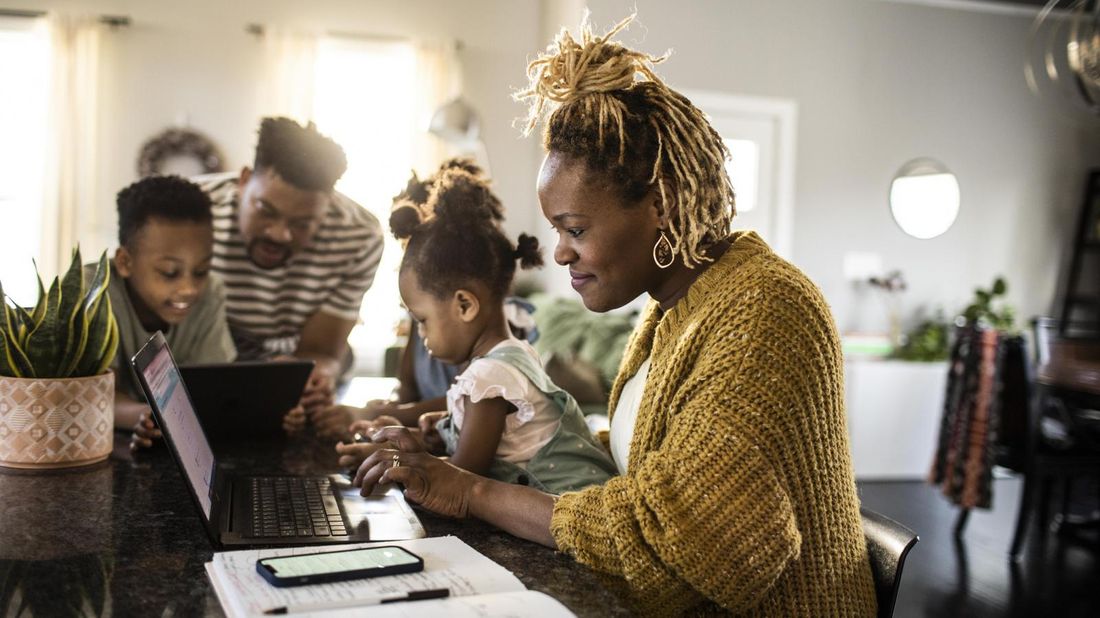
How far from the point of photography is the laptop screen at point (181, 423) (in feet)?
3.54

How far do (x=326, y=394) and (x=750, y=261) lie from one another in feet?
3.53

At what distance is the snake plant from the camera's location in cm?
146

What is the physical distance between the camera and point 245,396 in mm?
1771

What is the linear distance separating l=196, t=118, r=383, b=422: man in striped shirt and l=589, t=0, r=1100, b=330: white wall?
11.5 feet

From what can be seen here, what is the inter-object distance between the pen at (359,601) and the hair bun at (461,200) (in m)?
0.88

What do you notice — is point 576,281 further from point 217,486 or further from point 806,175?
point 806,175

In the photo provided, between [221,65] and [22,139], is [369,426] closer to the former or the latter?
[221,65]

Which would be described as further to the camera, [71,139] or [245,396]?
[71,139]

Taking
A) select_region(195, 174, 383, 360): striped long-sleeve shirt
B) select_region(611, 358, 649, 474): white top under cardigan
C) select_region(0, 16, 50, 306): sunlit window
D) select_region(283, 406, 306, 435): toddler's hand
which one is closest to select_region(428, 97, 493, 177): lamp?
select_region(195, 174, 383, 360): striped long-sleeve shirt

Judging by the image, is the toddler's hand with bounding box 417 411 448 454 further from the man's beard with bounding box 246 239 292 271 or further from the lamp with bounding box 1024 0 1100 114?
the lamp with bounding box 1024 0 1100 114

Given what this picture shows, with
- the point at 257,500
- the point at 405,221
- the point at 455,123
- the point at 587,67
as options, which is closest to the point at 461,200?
the point at 405,221

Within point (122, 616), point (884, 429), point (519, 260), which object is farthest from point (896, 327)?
point (122, 616)

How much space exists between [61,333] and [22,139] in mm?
5294

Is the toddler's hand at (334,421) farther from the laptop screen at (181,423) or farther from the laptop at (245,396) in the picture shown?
the laptop screen at (181,423)
